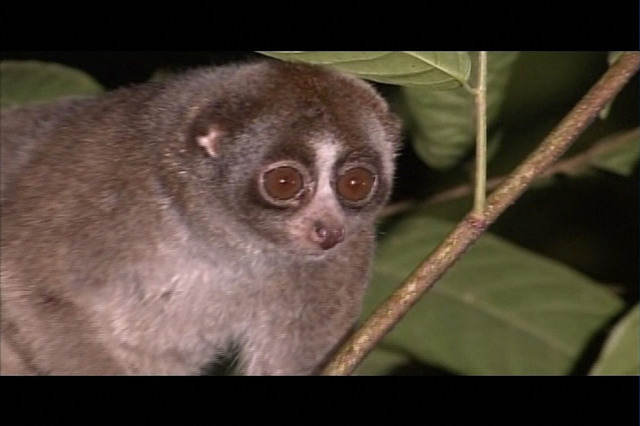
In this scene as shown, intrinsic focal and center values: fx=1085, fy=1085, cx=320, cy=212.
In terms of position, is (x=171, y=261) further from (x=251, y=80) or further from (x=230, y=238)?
(x=251, y=80)

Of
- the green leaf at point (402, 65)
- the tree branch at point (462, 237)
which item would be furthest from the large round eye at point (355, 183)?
the tree branch at point (462, 237)

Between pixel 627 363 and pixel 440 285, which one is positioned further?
pixel 440 285

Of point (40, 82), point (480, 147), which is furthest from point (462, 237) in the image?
point (40, 82)

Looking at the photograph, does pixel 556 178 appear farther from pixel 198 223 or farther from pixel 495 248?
pixel 198 223

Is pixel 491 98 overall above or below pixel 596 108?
below

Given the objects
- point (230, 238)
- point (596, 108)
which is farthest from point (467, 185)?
point (596, 108)

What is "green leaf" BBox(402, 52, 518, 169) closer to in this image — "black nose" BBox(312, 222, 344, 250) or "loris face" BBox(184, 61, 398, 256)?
"loris face" BBox(184, 61, 398, 256)

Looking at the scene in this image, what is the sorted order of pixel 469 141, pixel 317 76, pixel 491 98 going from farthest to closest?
pixel 469 141 → pixel 491 98 → pixel 317 76
